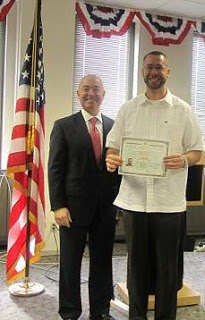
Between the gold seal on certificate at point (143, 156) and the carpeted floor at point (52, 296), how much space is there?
44.5 inches

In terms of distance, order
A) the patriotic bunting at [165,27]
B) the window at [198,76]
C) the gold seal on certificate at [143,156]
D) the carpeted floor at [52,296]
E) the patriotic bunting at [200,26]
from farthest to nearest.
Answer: the window at [198,76]
the patriotic bunting at [200,26]
the patriotic bunting at [165,27]
the carpeted floor at [52,296]
the gold seal on certificate at [143,156]

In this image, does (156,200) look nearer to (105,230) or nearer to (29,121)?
(105,230)

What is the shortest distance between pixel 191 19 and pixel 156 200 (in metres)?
3.40

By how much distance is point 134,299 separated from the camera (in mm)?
2035

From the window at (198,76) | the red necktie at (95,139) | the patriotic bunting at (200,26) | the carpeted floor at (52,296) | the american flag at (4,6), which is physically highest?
the patriotic bunting at (200,26)

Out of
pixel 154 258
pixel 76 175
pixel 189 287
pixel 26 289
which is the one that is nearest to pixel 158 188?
pixel 154 258

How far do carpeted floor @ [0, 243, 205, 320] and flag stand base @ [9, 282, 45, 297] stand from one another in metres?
0.03

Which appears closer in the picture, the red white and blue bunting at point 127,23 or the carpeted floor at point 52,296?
the carpeted floor at point 52,296

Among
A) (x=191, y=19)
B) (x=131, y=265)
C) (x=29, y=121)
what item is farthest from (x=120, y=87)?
(x=131, y=265)

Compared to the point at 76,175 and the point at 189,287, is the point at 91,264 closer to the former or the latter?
the point at 76,175

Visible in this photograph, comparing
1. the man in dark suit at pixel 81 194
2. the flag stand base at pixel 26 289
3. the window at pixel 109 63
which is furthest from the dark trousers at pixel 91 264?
the window at pixel 109 63

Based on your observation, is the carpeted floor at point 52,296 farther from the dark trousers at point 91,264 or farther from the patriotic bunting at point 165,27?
the patriotic bunting at point 165,27

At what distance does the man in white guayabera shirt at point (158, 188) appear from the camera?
75.4 inches

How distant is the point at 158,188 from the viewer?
1.92 metres
